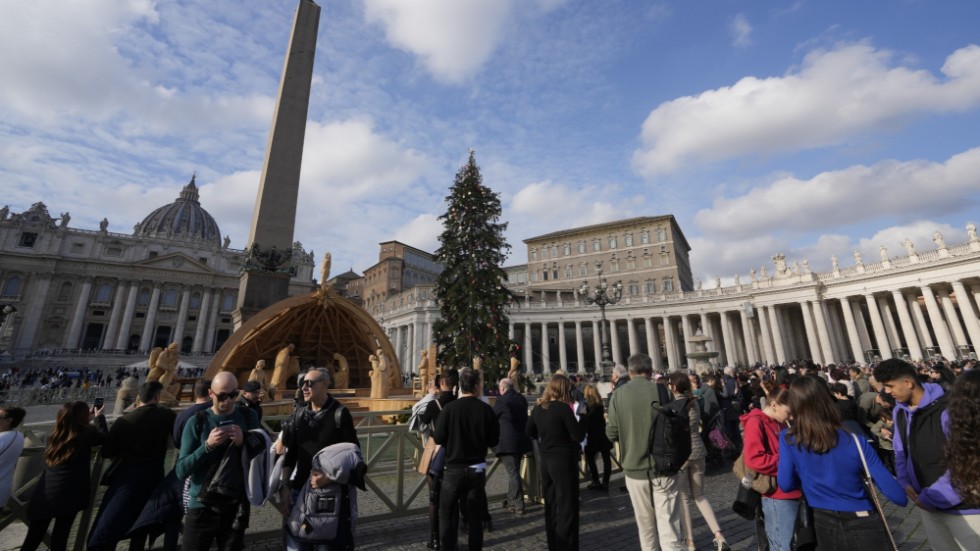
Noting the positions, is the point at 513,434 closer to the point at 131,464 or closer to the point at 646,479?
the point at 646,479

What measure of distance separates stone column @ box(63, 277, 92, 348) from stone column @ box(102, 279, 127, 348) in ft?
9.65

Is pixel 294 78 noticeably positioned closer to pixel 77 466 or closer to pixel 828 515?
pixel 77 466

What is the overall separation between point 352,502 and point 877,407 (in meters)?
7.93

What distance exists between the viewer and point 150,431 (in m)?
3.73

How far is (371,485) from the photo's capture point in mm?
5340

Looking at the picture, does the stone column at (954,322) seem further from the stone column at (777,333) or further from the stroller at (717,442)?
the stroller at (717,442)

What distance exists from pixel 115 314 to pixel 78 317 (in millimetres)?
4007

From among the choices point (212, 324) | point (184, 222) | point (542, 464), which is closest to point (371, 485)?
point (542, 464)

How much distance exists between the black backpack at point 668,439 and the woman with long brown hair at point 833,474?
1.24 m

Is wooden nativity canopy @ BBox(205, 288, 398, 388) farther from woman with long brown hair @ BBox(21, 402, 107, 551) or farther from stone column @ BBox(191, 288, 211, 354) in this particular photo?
stone column @ BBox(191, 288, 211, 354)

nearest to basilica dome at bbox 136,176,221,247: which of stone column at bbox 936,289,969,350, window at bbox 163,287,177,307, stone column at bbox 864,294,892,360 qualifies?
window at bbox 163,287,177,307

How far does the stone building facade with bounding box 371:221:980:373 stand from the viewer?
34344 mm

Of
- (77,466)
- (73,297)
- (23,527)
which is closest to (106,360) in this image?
(73,297)

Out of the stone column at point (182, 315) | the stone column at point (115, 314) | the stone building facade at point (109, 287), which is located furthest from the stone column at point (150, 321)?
the stone column at point (115, 314)
